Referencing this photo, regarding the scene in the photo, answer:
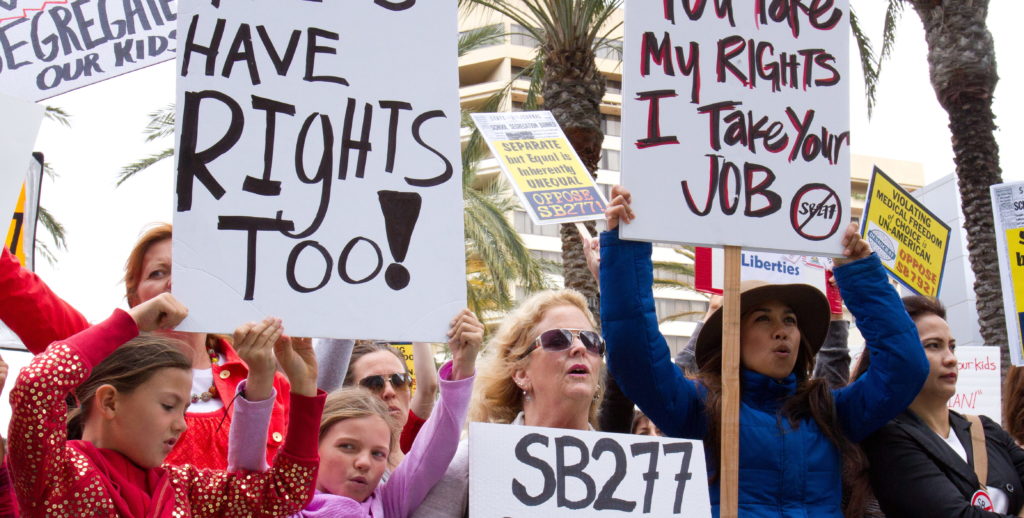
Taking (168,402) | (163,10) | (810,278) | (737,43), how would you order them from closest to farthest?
(168,402) → (737,43) → (163,10) → (810,278)

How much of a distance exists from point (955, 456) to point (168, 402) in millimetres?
2418

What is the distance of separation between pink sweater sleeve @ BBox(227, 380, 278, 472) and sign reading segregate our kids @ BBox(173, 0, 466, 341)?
226 mm

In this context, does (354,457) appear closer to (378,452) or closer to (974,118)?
(378,452)

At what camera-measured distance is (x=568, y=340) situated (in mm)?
3365

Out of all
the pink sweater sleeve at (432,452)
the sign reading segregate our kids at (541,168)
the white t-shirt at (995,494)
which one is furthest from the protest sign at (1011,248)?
the pink sweater sleeve at (432,452)

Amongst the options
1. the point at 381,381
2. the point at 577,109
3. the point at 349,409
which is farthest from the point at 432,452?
the point at 577,109

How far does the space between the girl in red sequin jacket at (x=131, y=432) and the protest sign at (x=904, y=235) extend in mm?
3370

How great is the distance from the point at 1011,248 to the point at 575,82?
20.6ft

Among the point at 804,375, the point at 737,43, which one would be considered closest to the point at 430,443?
the point at 804,375

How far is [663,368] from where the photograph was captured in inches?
124

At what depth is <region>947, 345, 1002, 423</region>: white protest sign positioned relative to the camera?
6.52 metres

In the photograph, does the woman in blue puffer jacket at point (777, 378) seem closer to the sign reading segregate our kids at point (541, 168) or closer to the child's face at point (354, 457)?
the child's face at point (354, 457)

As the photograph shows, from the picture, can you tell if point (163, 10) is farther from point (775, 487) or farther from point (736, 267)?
point (775, 487)

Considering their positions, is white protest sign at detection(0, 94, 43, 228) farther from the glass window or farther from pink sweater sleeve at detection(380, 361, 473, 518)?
the glass window
